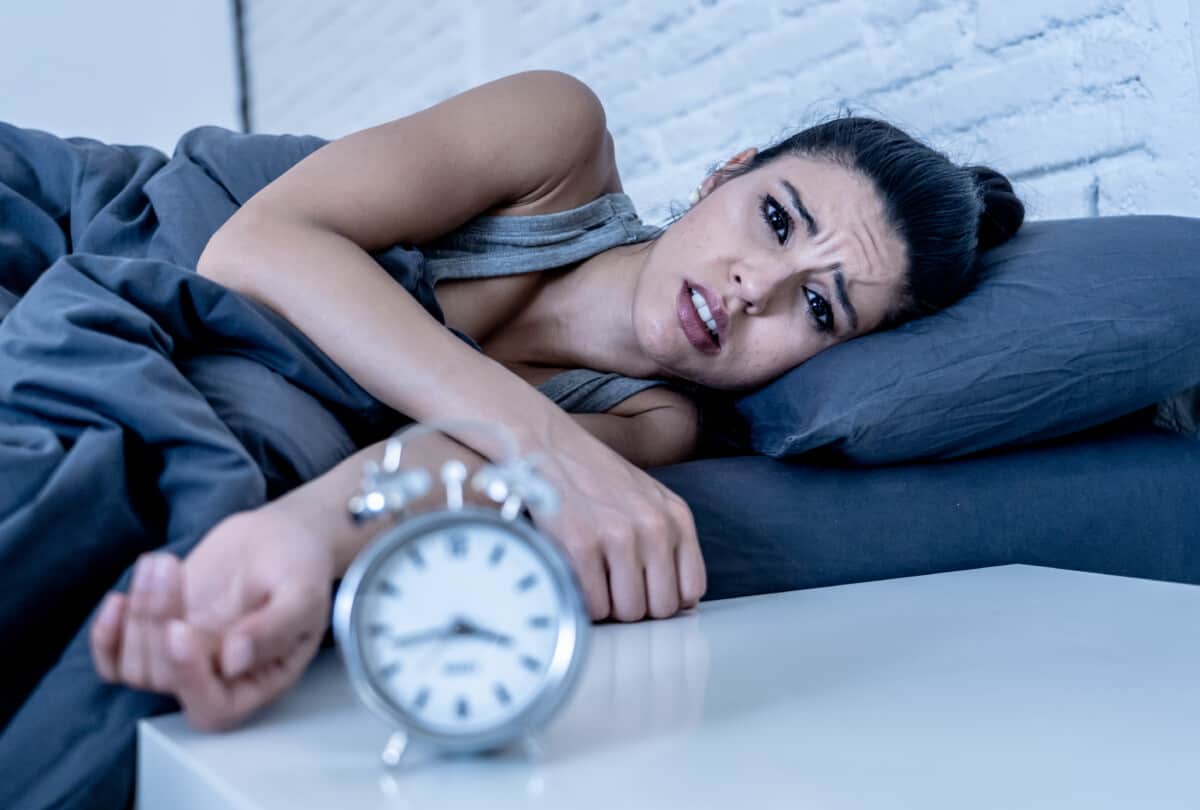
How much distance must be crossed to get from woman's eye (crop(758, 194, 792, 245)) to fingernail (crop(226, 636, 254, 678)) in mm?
978

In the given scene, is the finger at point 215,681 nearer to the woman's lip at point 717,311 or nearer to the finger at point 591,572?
the finger at point 591,572

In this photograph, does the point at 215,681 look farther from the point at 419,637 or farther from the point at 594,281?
the point at 594,281

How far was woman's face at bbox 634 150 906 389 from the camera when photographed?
56.7 inches

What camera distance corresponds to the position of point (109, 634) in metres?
0.64

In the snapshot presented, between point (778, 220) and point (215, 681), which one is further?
point (778, 220)

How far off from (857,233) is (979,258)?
205 millimetres

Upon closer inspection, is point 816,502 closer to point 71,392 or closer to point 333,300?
point 333,300

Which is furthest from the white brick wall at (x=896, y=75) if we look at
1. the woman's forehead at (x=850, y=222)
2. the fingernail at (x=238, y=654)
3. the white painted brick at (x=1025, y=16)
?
the fingernail at (x=238, y=654)

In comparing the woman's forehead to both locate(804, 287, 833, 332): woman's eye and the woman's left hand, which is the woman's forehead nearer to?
locate(804, 287, 833, 332): woman's eye

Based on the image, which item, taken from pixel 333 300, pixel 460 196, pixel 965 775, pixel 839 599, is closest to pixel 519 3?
pixel 460 196

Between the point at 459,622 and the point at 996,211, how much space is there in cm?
122

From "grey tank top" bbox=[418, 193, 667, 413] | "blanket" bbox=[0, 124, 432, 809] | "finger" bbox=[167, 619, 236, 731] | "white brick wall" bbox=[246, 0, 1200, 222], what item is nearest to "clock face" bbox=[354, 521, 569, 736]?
"finger" bbox=[167, 619, 236, 731]

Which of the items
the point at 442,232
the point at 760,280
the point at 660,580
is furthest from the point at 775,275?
the point at 660,580

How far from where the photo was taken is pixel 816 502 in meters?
1.22
